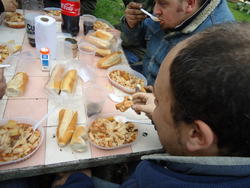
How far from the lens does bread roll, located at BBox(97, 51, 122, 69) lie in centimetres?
175

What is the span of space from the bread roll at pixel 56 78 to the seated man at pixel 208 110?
0.82m

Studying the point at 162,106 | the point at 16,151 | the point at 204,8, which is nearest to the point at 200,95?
the point at 162,106

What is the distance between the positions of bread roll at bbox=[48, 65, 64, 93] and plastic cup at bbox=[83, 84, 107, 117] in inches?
6.5

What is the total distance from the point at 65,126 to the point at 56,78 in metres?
0.44

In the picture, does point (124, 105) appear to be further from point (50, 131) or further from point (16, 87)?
point (16, 87)

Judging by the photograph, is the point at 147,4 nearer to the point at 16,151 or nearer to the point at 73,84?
the point at 73,84

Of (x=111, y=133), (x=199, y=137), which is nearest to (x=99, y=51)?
(x=111, y=133)

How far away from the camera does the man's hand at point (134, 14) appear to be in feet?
6.52

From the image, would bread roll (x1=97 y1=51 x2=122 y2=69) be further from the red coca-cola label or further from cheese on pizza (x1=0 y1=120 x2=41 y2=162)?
cheese on pizza (x1=0 y1=120 x2=41 y2=162)

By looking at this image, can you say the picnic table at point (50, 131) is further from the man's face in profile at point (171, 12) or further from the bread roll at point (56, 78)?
the man's face in profile at point (171, 12)

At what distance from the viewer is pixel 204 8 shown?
1.56 meters

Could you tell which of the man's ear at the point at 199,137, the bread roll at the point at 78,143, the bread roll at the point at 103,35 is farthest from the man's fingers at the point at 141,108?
the bread roll at the point at 103,35

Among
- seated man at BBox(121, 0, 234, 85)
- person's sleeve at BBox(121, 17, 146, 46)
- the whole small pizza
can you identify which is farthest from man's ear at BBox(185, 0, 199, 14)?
the whole small pizza

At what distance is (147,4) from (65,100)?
1.44 meters
